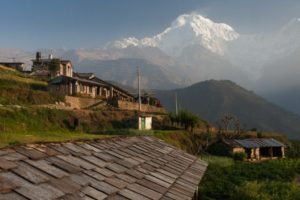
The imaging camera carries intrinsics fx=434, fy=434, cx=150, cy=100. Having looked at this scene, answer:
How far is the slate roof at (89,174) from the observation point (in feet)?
19.5

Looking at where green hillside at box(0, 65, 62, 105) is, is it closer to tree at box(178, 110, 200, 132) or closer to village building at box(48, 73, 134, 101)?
village building at box(48, 73, 134, 101)

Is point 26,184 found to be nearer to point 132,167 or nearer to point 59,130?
point 132,167

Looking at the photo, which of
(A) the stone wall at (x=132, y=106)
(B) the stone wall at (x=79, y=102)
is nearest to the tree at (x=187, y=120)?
(A) the stone wall at (x=132, y=106)

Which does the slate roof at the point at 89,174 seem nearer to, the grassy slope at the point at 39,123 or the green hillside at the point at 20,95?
the grassy slope at the point at 39,123

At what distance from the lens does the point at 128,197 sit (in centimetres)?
706

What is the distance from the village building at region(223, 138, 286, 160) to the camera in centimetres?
6775

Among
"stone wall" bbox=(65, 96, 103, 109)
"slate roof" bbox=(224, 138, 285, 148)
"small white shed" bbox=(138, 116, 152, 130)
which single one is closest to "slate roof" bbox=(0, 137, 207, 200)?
"small white shed" bbox=(138, 116, 152, 130)

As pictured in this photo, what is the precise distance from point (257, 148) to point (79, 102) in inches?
1155

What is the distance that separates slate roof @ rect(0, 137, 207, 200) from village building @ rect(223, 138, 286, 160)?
2261 inches

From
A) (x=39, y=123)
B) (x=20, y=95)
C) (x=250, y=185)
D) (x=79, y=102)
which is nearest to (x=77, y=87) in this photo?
(x=79, y=102)

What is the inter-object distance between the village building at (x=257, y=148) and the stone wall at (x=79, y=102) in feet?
74.0

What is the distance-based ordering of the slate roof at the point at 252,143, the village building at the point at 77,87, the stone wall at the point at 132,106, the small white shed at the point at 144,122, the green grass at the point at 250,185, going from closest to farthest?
the green grass at the point at 250,185 → the small white shed at the point at 144,122 → the slate roof at the point at 252,143 → the village building at the point at 77,87 → the stone wall at the point at 132,106

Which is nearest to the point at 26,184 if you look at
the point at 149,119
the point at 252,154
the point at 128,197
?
the point at 128,197

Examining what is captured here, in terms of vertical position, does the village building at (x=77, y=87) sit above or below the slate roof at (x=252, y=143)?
above
